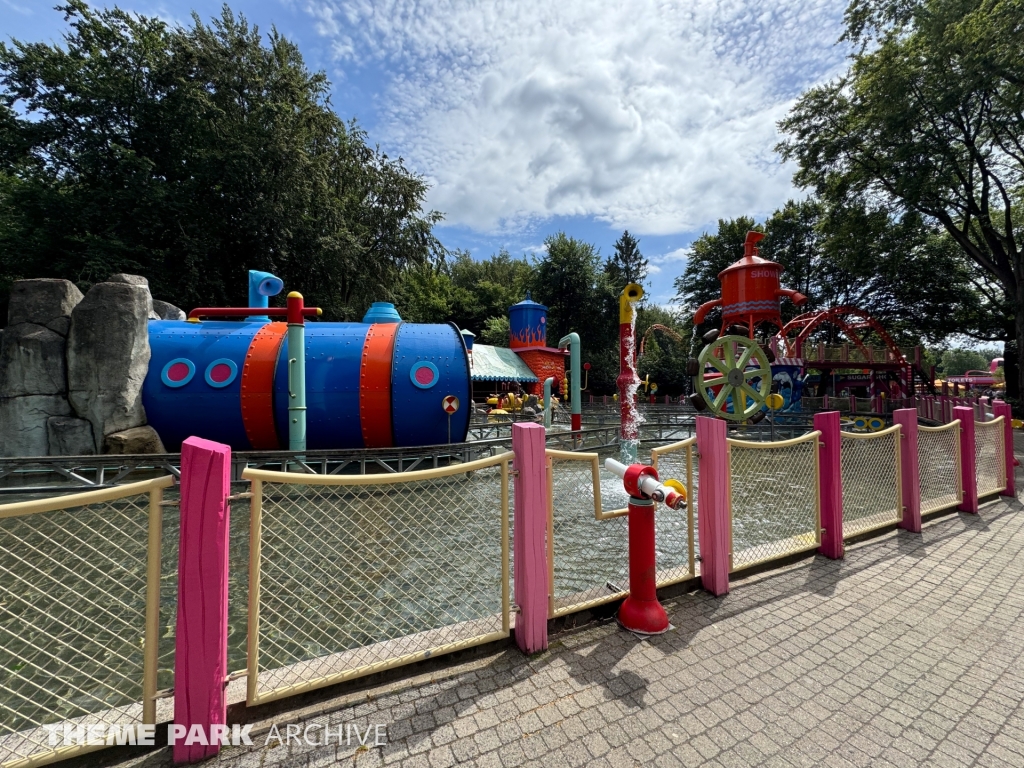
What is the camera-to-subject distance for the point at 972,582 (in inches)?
150

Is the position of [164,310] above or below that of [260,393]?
above

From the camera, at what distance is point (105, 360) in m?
7.97

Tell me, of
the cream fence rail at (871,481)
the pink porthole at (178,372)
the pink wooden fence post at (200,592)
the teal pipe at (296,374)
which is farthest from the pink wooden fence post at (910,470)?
the pink porthole at (178,372)

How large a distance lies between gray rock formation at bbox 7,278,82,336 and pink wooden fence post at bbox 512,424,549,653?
10.2 metres

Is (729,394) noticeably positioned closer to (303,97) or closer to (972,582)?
(972,582)

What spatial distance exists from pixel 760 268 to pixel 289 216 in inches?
737

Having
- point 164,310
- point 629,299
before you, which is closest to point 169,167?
point 164,310

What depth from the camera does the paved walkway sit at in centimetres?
204

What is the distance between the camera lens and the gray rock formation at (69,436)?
7984 mm

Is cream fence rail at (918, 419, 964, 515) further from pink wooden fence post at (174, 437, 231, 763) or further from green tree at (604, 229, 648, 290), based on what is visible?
green tree at (604, 229, 648, 290)

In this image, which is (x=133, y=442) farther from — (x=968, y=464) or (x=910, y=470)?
(x=968, y=464)

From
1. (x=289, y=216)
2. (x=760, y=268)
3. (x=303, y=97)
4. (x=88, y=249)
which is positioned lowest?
(x=760, y=268)

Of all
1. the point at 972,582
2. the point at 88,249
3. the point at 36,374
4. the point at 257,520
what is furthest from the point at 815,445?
the point at 88,249

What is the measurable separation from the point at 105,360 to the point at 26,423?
1918 millimetres
